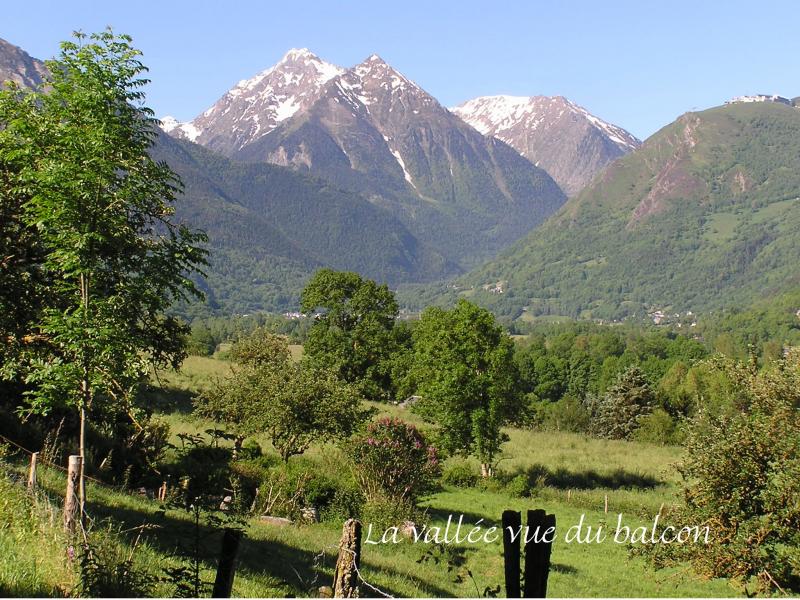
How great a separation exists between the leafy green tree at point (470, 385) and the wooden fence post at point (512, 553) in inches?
1244

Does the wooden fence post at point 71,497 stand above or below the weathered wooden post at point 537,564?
below

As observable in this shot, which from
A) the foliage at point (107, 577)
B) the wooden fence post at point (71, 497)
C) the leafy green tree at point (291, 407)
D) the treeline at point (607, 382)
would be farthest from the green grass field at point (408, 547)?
the treeline at point (607, 382)

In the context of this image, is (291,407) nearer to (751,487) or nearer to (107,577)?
(751,487)

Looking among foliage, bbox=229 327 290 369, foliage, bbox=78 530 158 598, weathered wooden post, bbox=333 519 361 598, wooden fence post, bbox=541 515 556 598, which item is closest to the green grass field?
foliage, bbox=78 530 158 598

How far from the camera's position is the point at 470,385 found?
38.9 metres

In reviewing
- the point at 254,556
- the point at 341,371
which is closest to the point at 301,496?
the point at 254,556

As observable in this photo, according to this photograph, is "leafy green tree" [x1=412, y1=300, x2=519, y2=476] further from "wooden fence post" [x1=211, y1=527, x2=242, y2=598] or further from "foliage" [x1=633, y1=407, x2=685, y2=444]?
"wooden fence post" [x1=211, y1=527, x2=242, y2=598]

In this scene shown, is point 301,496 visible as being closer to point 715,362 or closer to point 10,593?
point 715,362

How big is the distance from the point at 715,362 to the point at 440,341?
2709 centimetres

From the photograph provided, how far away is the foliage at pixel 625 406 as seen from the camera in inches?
2992

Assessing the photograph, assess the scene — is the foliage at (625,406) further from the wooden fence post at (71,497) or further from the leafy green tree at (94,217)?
the wooden fence post at (71,497)

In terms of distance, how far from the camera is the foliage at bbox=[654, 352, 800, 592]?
1190 cm

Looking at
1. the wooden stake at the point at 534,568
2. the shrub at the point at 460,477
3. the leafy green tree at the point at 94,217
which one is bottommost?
the shrub at the point at 460,477

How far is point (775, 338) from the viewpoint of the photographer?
7047 inches
